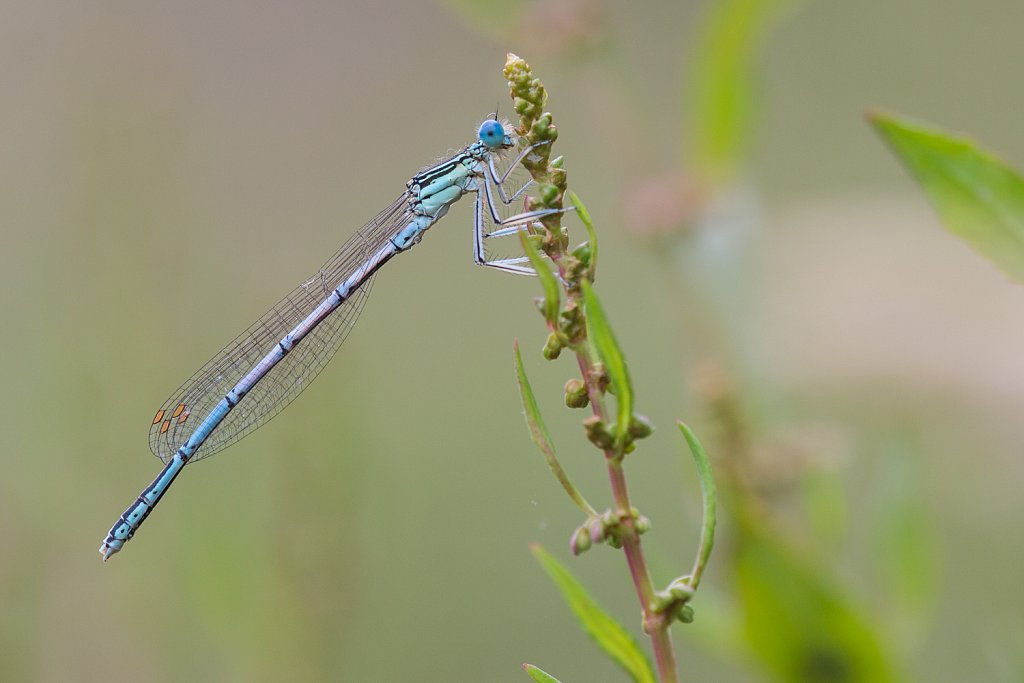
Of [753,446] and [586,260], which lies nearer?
[586,260]

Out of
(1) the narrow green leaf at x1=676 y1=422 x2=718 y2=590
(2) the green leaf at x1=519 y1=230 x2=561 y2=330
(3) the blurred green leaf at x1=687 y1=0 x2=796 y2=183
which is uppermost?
(3) the blurred green leaf at x1=687 y1=0 x2=796 y2=183

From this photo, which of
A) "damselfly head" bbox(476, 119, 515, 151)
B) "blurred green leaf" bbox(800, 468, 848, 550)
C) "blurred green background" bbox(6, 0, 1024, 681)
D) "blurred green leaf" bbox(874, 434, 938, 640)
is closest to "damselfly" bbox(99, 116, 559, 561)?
"blurred green background" bbox(6, 0, 1024, 681)

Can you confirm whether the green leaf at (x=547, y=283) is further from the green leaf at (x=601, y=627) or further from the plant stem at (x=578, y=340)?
the green leaf at (x=601, y=627)

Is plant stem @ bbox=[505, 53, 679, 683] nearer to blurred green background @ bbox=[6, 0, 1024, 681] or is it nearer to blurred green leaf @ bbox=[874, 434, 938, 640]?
blurred green background @ bbox=[6, 0, 1024, 681]

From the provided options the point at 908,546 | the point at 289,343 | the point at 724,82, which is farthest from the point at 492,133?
the point at 908,546

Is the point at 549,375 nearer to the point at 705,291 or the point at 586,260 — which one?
the point at 705,291

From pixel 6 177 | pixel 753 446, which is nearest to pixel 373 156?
pixel 6 177
